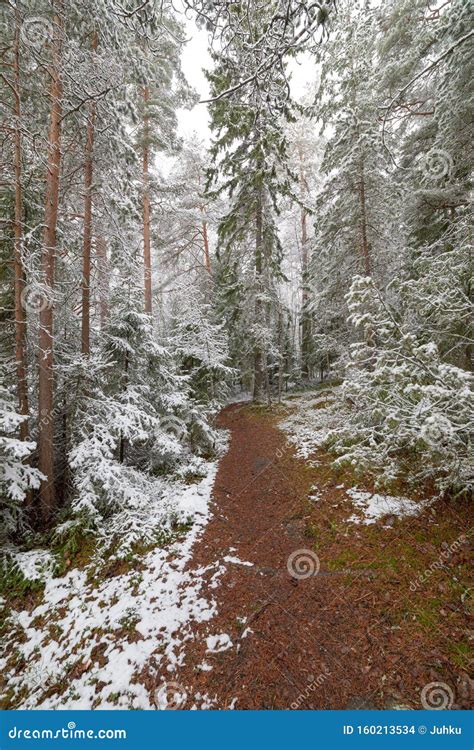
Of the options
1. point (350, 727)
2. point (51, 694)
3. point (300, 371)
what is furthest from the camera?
point (300, 371)

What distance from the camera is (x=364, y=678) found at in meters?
2.84

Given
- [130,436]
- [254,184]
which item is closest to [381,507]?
[130,436]

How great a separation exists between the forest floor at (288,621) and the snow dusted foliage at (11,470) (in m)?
1.59

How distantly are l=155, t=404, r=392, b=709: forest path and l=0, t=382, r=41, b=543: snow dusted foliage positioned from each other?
2.98 m

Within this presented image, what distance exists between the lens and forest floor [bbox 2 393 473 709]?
2.88m

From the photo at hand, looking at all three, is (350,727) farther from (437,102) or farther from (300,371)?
(300,371)

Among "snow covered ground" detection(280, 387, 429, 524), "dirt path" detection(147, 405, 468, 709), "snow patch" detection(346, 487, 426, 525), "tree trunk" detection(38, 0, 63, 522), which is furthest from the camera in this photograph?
"tree trunk" detection(38, 0, 63, 522)

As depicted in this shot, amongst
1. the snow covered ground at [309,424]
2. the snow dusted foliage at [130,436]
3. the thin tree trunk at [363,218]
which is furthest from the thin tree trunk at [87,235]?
the thin tree trunk at [363,218]

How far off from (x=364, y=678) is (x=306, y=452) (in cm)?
556

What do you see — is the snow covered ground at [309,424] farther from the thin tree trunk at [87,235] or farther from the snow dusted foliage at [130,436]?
the thin tree trunk at [87,235]

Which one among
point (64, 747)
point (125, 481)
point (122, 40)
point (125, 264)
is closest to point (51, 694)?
point (64, 747)

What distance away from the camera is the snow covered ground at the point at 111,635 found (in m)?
3.13

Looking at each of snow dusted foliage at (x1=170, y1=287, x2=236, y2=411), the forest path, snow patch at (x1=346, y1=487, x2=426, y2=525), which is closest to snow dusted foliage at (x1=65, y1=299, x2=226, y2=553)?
snow dusted foliage at (x1=170, y1=287, x2=236, y2=411)

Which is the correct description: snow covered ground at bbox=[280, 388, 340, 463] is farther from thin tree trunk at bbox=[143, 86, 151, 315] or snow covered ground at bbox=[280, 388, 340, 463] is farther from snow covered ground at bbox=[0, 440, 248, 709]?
thin tree trunk at bbox=[143, 86, 151, 315]
